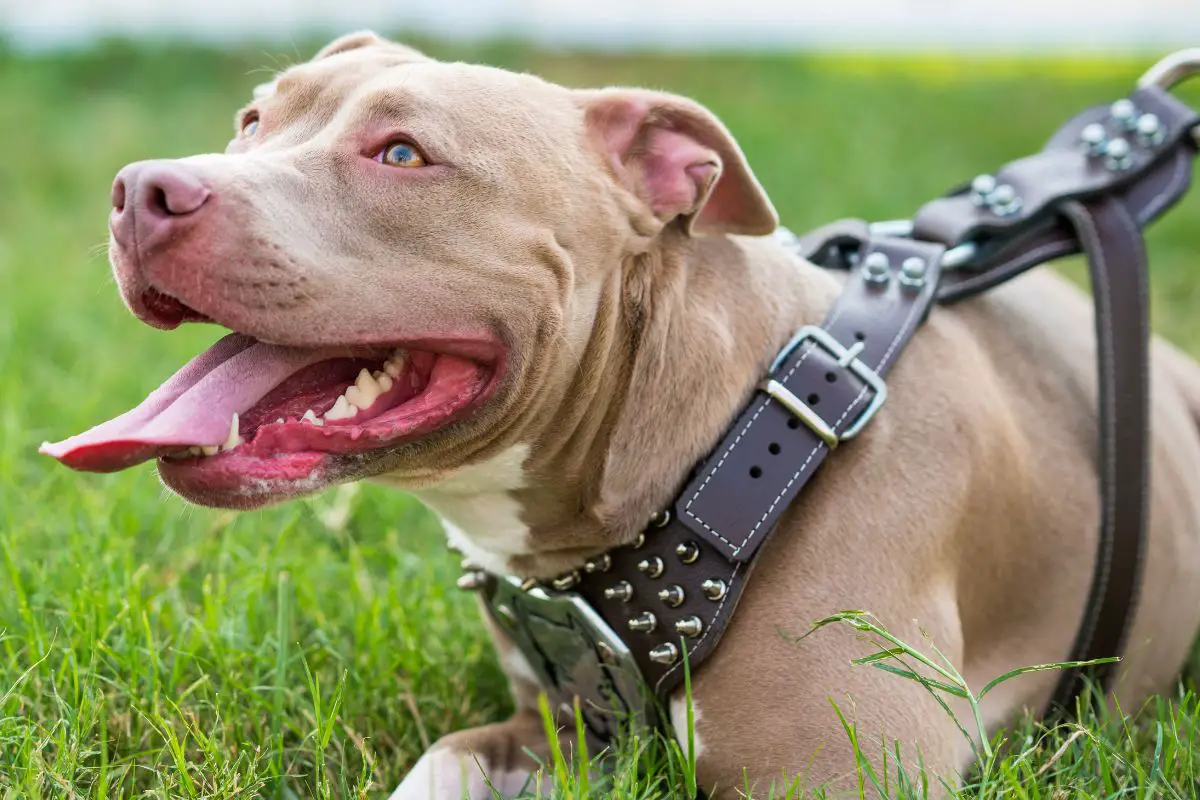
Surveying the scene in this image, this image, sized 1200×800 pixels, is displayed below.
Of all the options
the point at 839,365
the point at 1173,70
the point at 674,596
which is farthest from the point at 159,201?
the point at 1173,70

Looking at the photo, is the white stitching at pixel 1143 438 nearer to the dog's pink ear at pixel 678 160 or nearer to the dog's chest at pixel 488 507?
the dog's pink ear at pixel 678 160

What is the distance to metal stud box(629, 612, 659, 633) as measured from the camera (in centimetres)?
259

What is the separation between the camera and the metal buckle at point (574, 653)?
8.70ft

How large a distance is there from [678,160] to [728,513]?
2.33 feet

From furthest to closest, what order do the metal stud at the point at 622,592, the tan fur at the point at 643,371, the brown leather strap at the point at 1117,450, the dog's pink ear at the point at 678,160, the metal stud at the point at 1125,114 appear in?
the metal stud at the point at 1125,114 < the brown leather strap at the point at 1117,450 < the dog's pink ear at the point at 678,160 < the metal stud at the point at 622,592 < the tan fur at the point at 643,371

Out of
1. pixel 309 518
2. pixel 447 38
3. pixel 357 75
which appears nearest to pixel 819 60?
pixel 447 38

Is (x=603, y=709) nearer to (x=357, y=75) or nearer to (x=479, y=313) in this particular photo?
(x=479, y=313)

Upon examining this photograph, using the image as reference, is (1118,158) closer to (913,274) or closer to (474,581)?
(913,274)

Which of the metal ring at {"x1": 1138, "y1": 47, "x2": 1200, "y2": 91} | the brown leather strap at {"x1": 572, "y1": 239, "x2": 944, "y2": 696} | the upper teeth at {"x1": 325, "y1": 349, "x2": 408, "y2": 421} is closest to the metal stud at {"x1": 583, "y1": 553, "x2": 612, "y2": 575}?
the brown leather strap at {"x1": 572, "y1": 239, "x2": 944, "y2": 696}

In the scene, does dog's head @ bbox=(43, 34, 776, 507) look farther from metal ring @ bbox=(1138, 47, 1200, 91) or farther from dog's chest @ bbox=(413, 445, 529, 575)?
metal ring @ bbox=(1138, 47, 1200, 91)

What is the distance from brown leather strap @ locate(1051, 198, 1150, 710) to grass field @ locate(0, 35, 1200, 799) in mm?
183

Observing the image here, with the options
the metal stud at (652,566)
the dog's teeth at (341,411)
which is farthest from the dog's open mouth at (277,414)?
the metal stud at (652,566)

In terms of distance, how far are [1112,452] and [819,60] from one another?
801 centimetres

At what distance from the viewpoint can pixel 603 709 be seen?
275 centimetres
